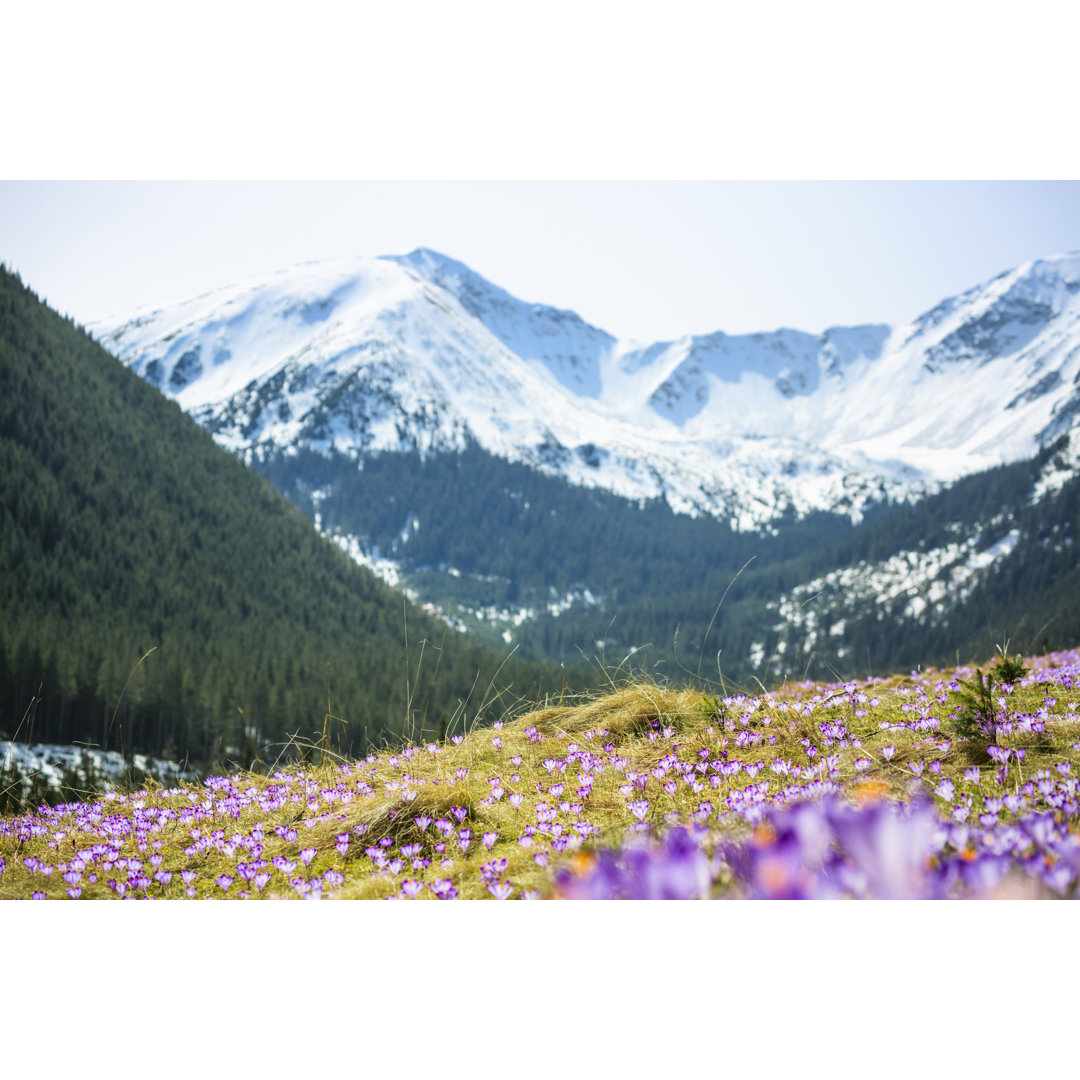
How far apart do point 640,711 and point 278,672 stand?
89.7m

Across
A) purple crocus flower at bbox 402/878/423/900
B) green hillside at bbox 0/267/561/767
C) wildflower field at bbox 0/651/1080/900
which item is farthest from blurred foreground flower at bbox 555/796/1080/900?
green hillside at bbox 0/267/561/767

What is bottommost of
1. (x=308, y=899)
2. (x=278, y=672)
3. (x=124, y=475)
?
(x=278, y=672)

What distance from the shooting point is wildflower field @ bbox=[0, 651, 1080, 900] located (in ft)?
6.60

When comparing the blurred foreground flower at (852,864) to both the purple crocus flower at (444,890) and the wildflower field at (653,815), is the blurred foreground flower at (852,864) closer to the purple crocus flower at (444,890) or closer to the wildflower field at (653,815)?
the wildflower field at (653,815)

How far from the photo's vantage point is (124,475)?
445ft

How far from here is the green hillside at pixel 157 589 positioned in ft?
243

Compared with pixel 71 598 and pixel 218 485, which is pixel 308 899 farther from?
pixel 218 485

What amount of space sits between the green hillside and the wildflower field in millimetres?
48279

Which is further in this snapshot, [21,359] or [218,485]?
[218,485]

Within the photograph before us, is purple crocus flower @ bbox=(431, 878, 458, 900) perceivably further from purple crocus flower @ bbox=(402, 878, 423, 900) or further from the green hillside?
the green hillside

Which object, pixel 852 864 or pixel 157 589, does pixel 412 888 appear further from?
pixel 157 589

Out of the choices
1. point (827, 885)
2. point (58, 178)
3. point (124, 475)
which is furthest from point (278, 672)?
point (827, 885)

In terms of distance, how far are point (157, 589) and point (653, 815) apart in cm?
12656

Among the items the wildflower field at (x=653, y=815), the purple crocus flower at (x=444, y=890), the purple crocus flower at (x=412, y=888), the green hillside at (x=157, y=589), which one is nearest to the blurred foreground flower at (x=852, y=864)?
the wildflower field at (x=653, y=815)
